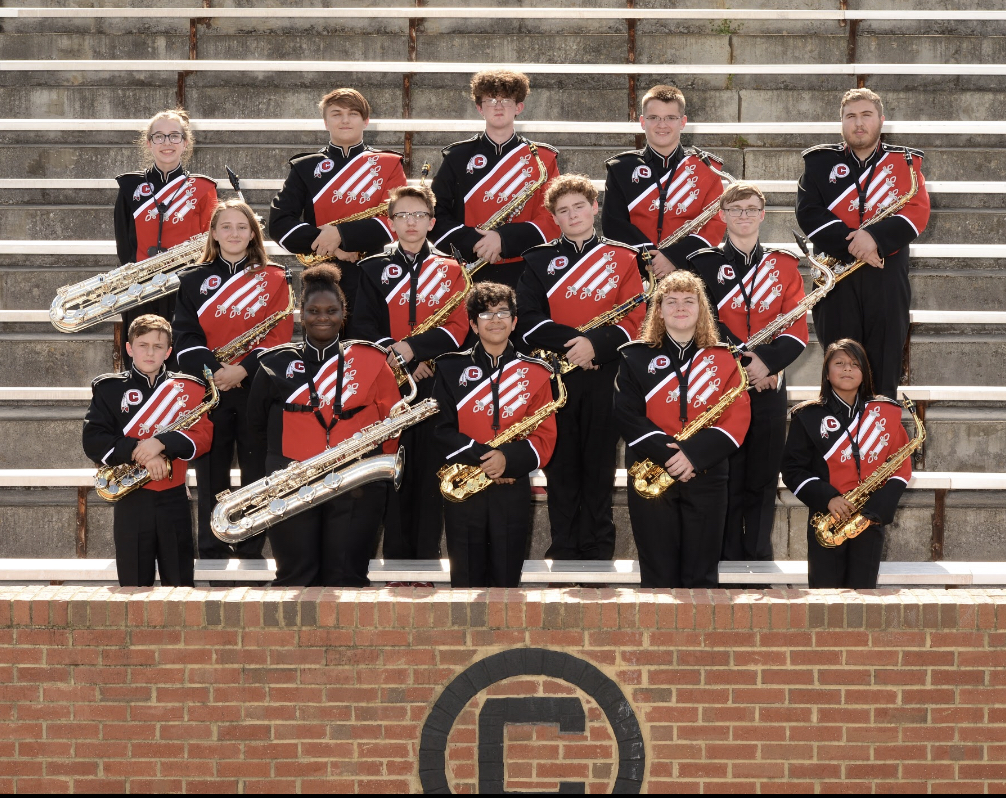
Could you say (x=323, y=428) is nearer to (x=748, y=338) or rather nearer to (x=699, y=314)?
(x=699, y=314)

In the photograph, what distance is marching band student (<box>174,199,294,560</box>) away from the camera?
21.7 ft

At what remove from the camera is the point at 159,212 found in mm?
7367

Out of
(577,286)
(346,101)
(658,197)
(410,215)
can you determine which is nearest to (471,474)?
(577,286)

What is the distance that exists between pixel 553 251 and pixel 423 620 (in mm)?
2458

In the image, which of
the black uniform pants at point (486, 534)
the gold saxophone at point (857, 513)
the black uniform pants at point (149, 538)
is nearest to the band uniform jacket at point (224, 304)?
the black uniform pants at point (149, 538)

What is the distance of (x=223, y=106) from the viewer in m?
10.2

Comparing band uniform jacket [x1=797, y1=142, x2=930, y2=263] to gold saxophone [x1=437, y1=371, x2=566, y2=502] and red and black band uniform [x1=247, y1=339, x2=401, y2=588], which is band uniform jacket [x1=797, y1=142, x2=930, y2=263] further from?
red and black band uniform [x1=247, y1=339, x2=401, y2=588]

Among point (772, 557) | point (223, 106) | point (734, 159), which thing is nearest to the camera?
point (772, 557)

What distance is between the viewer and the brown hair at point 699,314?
607 centimetres

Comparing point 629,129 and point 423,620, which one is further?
point 629,129

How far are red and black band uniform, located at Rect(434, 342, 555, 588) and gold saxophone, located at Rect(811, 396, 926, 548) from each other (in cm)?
136

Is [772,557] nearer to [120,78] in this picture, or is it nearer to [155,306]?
[155,306]

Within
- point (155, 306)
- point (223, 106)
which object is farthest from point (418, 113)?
point (155, 306)

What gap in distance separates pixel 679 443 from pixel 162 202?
11.2ft
